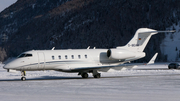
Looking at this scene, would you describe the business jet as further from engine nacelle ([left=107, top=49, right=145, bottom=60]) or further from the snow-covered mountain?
the snow-covered mountain

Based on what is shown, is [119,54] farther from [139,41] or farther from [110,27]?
[110,27]

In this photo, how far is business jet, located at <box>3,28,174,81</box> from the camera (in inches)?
1047

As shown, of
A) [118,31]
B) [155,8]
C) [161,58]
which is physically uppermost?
[155,8]

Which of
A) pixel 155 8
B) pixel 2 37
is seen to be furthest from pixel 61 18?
pixel 155 8

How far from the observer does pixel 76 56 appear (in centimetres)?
2822

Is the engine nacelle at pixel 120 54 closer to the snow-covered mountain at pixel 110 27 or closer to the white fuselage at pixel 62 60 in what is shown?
the white fuselage at pixel 62 60

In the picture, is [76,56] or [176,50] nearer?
[76,56]

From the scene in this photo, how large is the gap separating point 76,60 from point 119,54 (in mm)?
4378

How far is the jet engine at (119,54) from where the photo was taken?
94.6 ft

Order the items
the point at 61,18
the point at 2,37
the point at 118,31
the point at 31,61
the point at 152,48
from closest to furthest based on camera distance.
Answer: the point at 31,61 → the point at 152,48 → the point at 118,31 → the point at 61,18 → the point at 2,37

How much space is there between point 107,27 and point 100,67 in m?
113

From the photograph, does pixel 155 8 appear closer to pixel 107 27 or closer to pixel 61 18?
pixel 107 27

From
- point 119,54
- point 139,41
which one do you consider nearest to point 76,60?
point 119,54

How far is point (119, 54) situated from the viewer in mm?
29094
